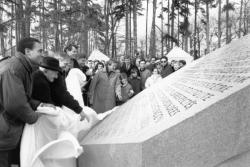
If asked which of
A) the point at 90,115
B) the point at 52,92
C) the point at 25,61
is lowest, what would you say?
the point at 90,115

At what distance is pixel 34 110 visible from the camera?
12.0 feet

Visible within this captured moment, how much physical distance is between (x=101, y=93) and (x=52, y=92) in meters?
3.94

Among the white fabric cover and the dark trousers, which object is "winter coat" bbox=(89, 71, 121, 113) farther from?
the dark trousers

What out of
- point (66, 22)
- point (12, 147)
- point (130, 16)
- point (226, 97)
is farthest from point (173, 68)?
point (130, 16)

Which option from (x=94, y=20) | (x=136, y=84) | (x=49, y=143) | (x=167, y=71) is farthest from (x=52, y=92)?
(x=94, y=20)

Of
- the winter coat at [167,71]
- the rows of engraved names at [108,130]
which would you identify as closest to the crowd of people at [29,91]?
the rows of engraved names at [108,130]

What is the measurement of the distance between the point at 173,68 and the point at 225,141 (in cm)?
797

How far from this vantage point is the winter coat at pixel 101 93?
8.13 meters

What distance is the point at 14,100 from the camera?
10.6ft

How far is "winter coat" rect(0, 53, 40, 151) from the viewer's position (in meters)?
3.26

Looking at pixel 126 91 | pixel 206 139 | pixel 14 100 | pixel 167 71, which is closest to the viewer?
pixel 206 139

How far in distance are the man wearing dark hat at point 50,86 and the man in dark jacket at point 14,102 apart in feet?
1.21

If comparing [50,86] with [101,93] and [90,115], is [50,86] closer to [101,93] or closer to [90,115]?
[90,115]

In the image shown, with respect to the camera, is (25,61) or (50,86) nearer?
(25,61)
